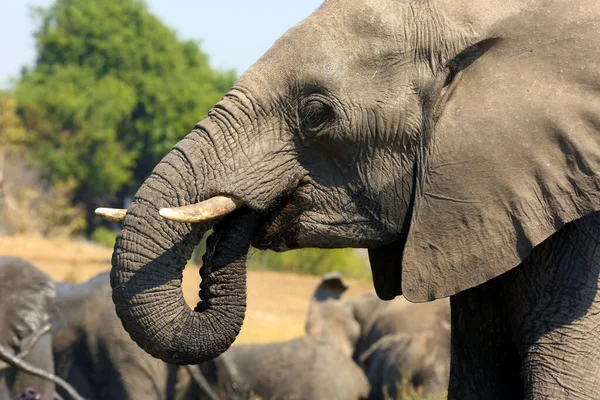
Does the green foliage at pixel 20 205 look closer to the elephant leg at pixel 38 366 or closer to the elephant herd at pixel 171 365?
the elephant herd at pixel 171 365

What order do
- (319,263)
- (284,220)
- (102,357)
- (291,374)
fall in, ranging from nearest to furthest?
(284,220)
(102,357)
(291,374)
(319,263)

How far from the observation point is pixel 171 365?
9.19 metres

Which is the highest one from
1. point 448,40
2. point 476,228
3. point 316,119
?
point 448,40

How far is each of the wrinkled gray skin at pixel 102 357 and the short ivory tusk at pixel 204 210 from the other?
5.69m

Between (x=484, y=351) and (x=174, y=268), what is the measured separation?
3.65 feet

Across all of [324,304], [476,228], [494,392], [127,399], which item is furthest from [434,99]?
[324,304]

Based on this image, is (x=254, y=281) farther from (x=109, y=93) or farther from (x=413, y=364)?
(x=109, y=93)

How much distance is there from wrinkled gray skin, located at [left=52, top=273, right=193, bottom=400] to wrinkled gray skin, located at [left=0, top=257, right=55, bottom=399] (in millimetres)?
871

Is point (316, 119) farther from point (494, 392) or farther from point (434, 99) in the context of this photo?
point (494, 392)

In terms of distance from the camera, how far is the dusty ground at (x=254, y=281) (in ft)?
65.9

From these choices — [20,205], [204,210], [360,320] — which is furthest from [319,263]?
[204,210]

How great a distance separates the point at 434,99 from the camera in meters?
3.50

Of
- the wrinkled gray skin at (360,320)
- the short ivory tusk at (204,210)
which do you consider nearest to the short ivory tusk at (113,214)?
the short ivory tusk at (204,210)

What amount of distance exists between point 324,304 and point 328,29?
28.9ft
